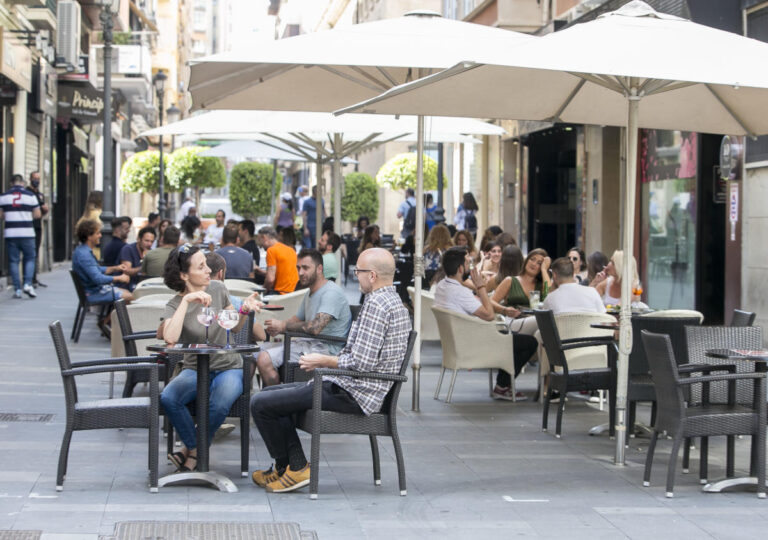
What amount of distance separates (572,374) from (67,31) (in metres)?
19.7

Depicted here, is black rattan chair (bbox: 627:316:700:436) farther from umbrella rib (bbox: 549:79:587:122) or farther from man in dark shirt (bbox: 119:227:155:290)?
man in dark shirt (bbox: 119:227:155:290)

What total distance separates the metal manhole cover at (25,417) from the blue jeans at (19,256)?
10.1m

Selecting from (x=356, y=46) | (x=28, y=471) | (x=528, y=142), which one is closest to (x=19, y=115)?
(x=528, y=142)

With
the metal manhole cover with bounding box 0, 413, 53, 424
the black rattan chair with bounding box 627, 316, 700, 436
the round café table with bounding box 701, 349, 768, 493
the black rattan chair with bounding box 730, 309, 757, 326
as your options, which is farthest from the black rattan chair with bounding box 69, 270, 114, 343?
the round café table with bounding box 701, 349, 768, 493

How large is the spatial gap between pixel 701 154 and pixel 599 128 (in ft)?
14.9

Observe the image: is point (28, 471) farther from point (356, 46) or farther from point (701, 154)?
point (701, 154)

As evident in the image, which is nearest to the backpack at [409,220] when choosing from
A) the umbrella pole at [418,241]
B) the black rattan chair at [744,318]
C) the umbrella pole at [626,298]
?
the umbrella pole at [418,241]

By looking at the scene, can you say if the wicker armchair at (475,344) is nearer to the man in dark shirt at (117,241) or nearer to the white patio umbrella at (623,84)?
the white patio umbrella at (623,84)

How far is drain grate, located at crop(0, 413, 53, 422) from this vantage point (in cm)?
889

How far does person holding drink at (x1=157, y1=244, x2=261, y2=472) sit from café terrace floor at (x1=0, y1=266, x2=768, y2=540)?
39 cm

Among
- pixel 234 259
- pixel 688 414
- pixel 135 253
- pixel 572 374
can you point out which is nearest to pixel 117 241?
pixel 135 253

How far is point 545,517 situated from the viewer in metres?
6.28

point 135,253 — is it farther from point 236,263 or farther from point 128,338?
point 128,338

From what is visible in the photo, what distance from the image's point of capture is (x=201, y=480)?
6.77 meters
